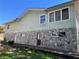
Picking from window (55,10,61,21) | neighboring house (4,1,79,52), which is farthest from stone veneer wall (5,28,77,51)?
window (55,10,61,21)

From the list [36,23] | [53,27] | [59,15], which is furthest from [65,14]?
[36,23]

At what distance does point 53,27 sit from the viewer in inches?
763

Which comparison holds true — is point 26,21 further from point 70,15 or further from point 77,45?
point 77,45

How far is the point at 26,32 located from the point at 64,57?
12893 millimetres

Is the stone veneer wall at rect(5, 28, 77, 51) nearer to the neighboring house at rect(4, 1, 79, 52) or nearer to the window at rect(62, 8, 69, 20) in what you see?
the neighboring house at rect(4, 1, 79, 52)

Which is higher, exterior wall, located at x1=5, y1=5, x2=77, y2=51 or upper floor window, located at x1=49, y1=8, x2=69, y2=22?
upper floor window, located at x1=49, y1=8, x2=69, y2=22

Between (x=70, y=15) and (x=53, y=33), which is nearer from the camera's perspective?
(x=70, y=15)

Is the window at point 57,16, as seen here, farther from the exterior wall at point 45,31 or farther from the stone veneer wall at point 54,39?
the stone veneer wall at point 54,39

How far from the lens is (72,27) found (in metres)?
16.7

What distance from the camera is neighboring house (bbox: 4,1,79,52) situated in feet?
54.4

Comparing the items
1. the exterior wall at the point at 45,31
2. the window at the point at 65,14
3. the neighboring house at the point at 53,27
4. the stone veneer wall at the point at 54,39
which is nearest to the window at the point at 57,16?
the neighboring house at the point at 53,27

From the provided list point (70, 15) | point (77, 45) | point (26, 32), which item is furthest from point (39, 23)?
point (77, 45)

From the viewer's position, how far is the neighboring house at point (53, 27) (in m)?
16.6

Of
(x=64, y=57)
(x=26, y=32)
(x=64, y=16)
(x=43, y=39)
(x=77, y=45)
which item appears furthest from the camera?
(x=26, y=32)
